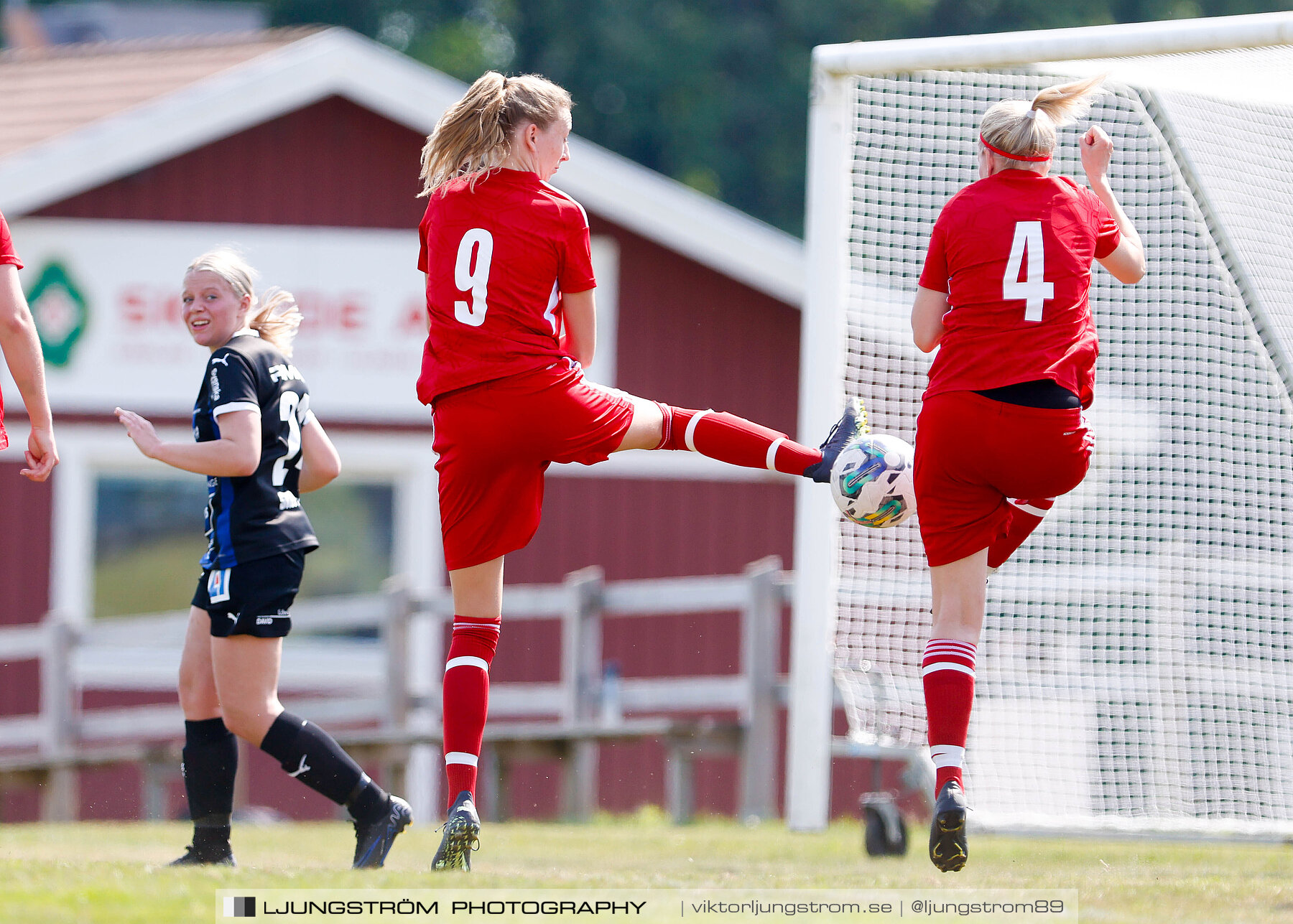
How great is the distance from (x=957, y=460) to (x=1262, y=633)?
294cm

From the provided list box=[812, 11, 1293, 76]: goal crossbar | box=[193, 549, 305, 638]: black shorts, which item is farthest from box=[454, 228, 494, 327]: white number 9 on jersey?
box=[812, 11, 1293, 76]: goal crossbar

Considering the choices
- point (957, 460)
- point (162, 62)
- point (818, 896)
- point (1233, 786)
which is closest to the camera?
point (818, 896)

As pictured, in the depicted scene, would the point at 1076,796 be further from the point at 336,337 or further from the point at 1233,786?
the point at 336,337

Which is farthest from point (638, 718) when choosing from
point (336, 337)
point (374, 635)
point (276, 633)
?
point (276, 633)

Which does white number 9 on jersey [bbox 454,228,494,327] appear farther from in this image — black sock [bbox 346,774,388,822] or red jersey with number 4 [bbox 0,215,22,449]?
black sock [bbox 346,774,388,822]

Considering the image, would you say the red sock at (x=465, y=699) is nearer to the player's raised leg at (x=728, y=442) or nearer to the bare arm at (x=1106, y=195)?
the player's raised leg at (x=728, y=442)

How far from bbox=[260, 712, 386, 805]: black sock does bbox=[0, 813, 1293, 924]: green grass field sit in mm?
240

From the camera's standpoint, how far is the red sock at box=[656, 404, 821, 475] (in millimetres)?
5121

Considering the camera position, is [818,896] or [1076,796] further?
[1076,796]

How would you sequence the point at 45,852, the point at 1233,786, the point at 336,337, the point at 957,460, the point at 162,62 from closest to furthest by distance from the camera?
1. the point at 957,460
2. the point at 45,852
3. the point at 1233,786
4. the point at 336,337
5. the point at 162,62

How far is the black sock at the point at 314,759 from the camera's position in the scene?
199 inches

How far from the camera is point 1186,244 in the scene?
7133mm

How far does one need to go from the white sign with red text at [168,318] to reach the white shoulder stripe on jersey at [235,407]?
8676mm

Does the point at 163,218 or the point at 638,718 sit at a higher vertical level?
the point at 163,218
